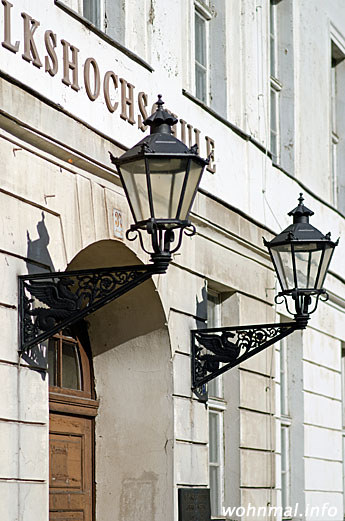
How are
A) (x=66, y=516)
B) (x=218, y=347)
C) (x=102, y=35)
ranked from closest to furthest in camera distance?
(x=102, y=35) → (x=66, y=516) → (x=218, y=347)

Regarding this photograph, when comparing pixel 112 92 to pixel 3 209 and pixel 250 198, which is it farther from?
pixel 250 198

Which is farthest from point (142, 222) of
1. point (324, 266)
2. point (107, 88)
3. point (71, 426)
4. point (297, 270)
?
point (71, 426)

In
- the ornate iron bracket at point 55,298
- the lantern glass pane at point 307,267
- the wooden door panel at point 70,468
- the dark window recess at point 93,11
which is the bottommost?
the wooden door panel at point 70,468

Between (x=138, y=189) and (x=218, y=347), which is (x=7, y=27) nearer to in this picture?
(x=138, y=189)

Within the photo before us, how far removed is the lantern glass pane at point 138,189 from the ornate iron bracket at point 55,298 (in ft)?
1.28

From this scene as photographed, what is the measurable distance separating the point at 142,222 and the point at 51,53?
1.49 meters

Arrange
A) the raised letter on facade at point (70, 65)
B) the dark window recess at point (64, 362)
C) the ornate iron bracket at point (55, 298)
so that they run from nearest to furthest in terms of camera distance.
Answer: the ornate iron bracket at point (55, 298)
the raised letter on facade at point (70, 65)
the dark window recess at point (64, 362)

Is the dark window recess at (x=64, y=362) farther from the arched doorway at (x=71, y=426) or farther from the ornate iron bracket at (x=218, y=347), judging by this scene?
the ornate iron bracket at (x=218, y=347)

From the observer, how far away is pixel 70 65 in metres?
7.07

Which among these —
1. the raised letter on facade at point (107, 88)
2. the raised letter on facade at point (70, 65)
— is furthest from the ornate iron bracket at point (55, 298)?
the raised letter on facade at point (107, 88)

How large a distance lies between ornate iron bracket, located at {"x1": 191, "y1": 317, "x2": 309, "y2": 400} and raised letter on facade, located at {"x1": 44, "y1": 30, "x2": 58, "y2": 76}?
93.2 inches

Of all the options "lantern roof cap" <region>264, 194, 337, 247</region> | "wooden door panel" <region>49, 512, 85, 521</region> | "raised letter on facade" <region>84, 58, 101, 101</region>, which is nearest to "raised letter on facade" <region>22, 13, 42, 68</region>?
"raised letter on facade" <region>84, 58, 101, 101</region>

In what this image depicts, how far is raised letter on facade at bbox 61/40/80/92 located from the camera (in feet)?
22.9

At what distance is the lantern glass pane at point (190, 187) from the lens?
5930mm
